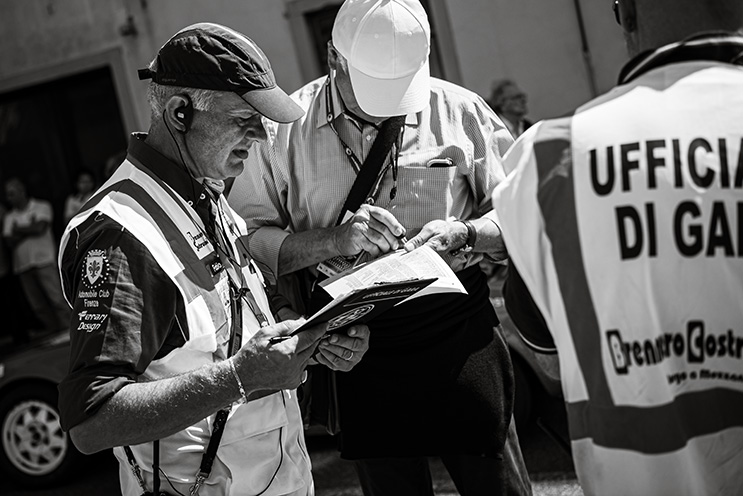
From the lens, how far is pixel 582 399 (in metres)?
1.85

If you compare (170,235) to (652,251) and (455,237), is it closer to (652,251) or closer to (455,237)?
(455,237)

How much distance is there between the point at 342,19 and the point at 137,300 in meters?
1.26

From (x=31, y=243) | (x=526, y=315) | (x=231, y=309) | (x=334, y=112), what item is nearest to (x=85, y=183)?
(x=31, y=243)

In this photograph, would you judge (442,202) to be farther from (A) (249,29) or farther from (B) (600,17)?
(A) (249,29)

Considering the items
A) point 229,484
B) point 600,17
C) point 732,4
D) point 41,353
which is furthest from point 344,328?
point 600,17

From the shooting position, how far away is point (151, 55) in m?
11.1

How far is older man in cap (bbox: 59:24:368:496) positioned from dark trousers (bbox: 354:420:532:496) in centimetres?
47

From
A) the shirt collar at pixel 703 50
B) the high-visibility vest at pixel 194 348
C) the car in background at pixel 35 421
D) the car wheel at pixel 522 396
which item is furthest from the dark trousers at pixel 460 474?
the car in background at pixel 35 421

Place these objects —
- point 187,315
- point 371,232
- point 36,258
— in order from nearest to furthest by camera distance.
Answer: point 187,315, point 371,232, point 36,258

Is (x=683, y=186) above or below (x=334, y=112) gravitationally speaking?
below

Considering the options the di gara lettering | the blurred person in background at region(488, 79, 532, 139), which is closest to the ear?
the di gara lettering

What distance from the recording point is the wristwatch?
2.92 meters

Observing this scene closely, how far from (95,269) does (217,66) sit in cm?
63

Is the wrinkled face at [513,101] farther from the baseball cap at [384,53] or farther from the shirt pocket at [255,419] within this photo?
the shirt pocket at [255,419]
